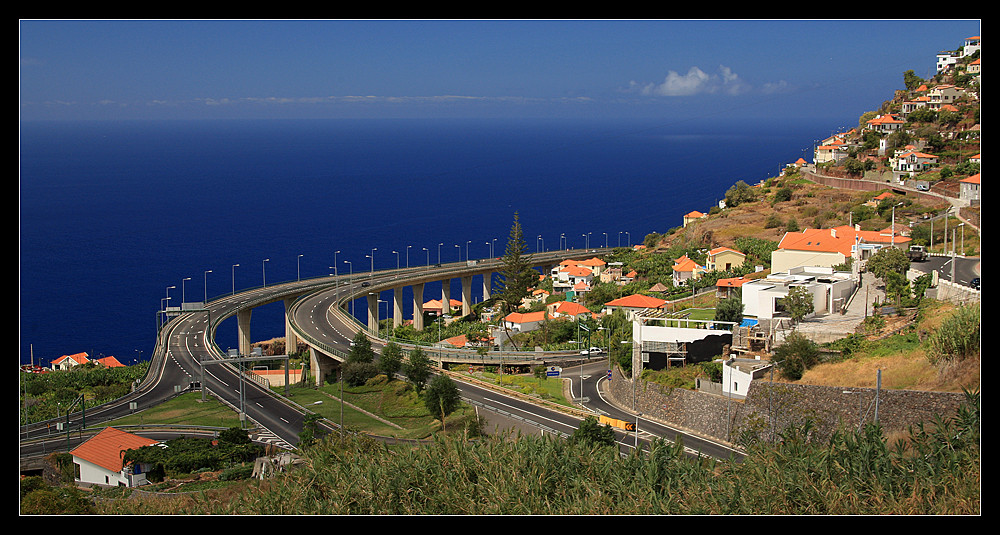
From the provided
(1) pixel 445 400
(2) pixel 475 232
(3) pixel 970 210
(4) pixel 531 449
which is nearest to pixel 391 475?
(4) pixel 531 449

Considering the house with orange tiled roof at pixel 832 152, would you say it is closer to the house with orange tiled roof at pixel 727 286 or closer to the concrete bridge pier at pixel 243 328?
the house with orange tiled roof at pixel 727 286

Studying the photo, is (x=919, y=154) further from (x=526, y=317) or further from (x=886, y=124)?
(x=526, y=317)

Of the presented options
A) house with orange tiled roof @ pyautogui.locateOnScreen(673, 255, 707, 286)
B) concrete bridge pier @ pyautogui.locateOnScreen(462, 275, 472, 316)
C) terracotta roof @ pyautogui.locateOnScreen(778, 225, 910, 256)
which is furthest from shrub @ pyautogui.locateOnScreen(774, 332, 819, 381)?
concrete bridge pier @ pyautogui.locateOnScreen(462, 275, 472, 316)

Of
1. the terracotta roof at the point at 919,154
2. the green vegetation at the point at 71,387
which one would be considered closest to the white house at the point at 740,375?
the green vegetation at the point at 71,387

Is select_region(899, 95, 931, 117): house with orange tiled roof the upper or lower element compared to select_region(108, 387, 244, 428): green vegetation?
upper

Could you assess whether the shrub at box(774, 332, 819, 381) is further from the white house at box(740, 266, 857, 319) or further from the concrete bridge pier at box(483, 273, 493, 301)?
the concrete bridge pier at box(483, 273, 493, 301)

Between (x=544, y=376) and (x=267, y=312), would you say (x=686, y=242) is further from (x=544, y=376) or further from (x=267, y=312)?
(x=267, y=312)
